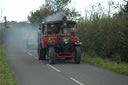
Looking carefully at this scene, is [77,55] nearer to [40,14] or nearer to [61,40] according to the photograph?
[61,40]

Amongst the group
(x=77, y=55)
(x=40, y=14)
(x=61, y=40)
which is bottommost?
(x=77, y=55)

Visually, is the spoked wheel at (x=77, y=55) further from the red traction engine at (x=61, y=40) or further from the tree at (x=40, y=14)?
the tree at (x=40, y=14)

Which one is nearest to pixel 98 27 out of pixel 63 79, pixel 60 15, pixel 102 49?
pixel 102 49

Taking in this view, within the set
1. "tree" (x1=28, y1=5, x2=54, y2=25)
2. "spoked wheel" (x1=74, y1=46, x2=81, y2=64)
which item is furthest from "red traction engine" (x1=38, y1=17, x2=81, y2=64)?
"tree" (x1=28, y1=5, x2=54, y2=25)

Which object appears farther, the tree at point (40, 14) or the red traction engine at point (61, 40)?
the tree at point (40, 14)

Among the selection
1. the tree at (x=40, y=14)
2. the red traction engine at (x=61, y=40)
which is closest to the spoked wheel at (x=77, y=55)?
the red traction engine at (x=61, y=40)

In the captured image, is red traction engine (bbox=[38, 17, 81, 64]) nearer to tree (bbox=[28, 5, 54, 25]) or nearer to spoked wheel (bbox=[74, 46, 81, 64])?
spoked wheel (bbox=[74, 46, 81, 64])

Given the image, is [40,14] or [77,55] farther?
[40,14]

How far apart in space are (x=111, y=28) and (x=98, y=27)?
2.94 meters

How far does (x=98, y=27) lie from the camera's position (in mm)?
26781

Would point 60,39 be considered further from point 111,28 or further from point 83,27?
point 83,27

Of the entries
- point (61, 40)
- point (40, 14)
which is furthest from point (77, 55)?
point (40, 14)

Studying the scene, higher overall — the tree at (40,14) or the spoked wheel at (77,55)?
the tree at (40,14)

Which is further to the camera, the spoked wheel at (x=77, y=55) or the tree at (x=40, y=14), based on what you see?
the tree at (x=40, y=14)
